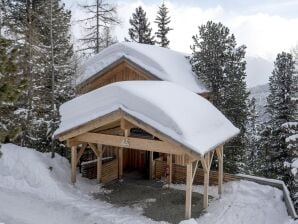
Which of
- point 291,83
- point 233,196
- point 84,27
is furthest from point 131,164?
point 84,27

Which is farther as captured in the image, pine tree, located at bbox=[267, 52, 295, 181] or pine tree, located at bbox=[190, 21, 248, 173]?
pine tree, located at bbox=[190, 21, 248, 173]

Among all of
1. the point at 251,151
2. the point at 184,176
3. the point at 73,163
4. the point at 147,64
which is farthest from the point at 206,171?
the point at 251,151

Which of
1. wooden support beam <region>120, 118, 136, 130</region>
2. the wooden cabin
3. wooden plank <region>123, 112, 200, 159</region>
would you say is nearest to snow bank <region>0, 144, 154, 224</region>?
the wooden cabin

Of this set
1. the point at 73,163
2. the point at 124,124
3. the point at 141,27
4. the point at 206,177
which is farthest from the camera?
the point at 141,27

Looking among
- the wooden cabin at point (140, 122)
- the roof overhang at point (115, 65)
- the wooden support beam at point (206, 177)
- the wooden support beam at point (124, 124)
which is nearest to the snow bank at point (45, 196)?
the wooden cabin at point (140, 122)

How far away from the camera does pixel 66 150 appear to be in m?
22.4

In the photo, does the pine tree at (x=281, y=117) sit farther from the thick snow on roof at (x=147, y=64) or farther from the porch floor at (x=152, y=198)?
the porch floor at (x=152, y=198)

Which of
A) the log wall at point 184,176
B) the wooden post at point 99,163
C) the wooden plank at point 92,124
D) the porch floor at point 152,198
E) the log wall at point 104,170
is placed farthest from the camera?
the log wall at point 184,176

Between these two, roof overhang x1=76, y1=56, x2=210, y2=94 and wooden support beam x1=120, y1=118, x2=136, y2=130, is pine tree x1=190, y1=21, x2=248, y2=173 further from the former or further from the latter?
wooden support beam x1=120, y1=118, x2=136, y2=130

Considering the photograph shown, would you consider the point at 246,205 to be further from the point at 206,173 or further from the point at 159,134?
the point at 159,134

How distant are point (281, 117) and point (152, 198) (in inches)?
451

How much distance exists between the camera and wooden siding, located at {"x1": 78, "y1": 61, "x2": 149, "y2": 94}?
72.4 feet

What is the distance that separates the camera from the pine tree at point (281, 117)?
23.4 m

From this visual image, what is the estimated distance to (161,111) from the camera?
1380 centimetres
